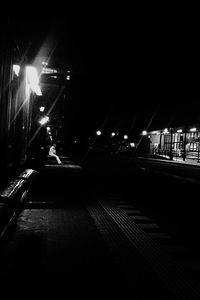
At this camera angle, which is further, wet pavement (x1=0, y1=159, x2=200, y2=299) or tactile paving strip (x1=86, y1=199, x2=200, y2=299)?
tactile paving strip (x1=86, y1=199, x2=200, y2=299)

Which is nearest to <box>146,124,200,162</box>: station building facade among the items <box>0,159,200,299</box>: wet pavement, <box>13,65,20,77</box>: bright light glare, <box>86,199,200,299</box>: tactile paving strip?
<box>86,199,200,299</box>: tactile paving strip

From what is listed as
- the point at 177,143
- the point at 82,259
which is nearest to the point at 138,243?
the point at 82,259

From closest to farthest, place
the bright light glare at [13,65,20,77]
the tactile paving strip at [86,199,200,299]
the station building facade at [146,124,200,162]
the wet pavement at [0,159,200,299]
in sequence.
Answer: the wet pavement at [0,159,200,299], the tactile paving strip at [86,199,200,299], the bright light glare at [13,65,20,77], the station building facade at [146,124,200,162]

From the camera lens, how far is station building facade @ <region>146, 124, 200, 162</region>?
4209cm

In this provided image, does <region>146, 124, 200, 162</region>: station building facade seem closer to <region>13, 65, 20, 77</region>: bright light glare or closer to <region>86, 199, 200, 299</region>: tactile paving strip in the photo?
<region>86, 199, 200, 299</region>: tactile paving strip

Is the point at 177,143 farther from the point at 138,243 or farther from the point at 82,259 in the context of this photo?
the point at 82,259

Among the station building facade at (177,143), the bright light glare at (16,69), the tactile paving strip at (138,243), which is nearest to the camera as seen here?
the tactile paving strip at (138,243)

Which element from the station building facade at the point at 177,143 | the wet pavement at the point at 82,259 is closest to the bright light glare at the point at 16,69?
the wet pavement at the point at 82,259

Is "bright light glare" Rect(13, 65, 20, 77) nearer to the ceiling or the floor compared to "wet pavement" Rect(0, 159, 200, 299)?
nearer to the ceiling

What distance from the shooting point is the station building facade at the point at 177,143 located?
138ft

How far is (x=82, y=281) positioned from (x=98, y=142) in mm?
94490

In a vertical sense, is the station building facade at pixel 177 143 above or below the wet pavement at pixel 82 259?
above

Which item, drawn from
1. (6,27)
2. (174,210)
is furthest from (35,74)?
(174,210)

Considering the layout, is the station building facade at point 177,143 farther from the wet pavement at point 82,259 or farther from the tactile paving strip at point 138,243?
the wet pavement at point 82,259
